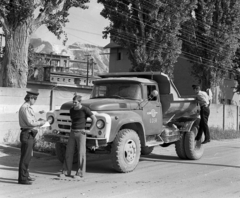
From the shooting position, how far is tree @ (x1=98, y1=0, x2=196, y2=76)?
75.3ft

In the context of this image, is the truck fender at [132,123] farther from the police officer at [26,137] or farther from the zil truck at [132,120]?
the police officer at [26,137]

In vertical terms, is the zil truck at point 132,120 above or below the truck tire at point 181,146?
above

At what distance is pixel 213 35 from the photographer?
28906 mm

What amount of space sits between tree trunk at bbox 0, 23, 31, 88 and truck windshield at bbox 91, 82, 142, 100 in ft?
18.1

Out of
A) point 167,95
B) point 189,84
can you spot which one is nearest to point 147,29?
point 167,95

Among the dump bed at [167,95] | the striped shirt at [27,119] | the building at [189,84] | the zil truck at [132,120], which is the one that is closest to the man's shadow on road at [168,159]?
the zil truck at [132,120]

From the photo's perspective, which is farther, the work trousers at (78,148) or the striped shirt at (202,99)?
the striped shirt at (202,99)

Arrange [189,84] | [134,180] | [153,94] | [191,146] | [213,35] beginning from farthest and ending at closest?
[189,84] → [213,35] → [191,146] → [153,94] → [134,180]

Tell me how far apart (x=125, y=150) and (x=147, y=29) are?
629 inches

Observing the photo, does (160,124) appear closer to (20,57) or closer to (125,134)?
(125,134)

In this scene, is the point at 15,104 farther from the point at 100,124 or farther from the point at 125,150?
the point at 125,150

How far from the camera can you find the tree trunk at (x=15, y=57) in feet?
46.9

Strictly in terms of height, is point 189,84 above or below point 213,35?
below

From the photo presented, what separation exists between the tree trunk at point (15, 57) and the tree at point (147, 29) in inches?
385
